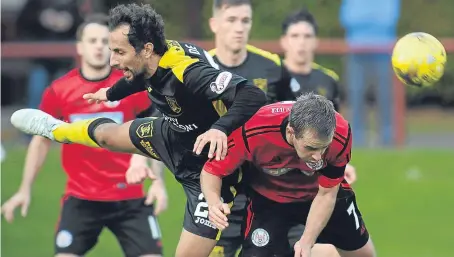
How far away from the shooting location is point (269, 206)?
22.9 ft

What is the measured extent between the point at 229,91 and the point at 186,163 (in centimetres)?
76

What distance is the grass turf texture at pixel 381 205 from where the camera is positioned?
11047 mm

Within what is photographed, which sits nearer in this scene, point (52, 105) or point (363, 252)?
point (363, 252)

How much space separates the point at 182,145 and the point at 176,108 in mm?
352

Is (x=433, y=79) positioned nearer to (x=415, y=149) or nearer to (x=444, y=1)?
(x=415, y=149)

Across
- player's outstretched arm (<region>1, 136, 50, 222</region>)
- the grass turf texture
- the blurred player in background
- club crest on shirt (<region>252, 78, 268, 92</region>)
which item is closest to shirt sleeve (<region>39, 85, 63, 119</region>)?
player's outstretched arm (<region>1, 136, 50, 222</region>)

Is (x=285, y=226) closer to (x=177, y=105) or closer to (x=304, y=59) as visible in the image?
(x=177, y=105)

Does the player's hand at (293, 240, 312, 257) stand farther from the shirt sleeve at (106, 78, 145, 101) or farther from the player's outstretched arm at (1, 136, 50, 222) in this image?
the player's outstretched arm at (1, 136, 50, 222)

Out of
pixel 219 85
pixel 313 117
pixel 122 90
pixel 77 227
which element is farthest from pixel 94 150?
pixel 313 117

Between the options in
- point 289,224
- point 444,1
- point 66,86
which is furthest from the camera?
point 444,1

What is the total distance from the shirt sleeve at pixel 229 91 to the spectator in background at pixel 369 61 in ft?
32.3

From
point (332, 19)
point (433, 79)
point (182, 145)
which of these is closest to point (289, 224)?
point (182, 145)

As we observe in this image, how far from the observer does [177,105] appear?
6539mm

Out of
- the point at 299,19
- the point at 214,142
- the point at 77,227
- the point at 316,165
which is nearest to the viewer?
the point at 214,142
